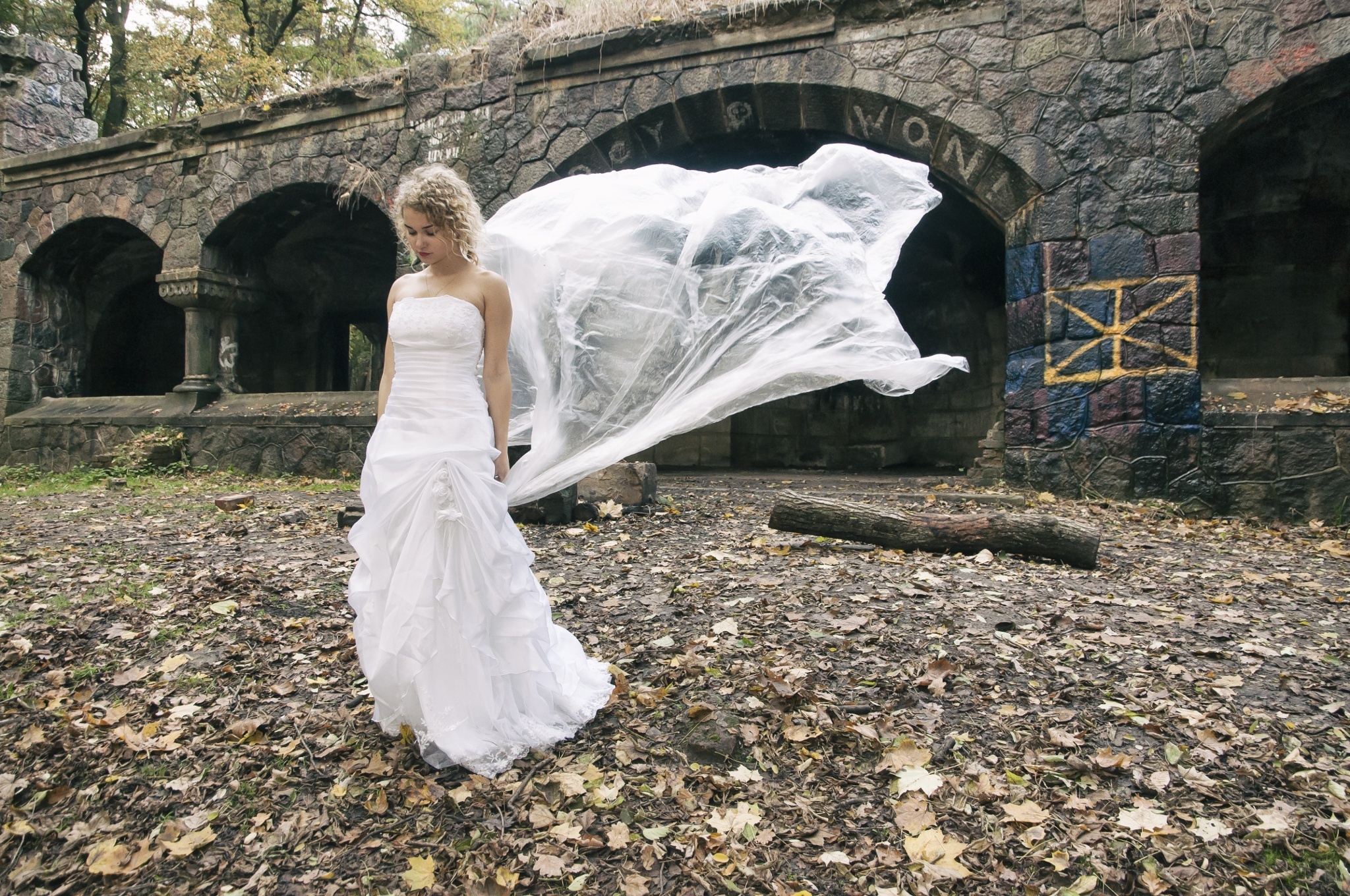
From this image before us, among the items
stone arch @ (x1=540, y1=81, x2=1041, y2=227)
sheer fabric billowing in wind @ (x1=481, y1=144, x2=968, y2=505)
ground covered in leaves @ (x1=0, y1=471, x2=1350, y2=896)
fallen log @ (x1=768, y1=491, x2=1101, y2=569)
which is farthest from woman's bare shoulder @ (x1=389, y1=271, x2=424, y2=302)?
stone arch @ (x1=540, y1=81, x2=1041, y2=227)

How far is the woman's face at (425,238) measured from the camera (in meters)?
2.02

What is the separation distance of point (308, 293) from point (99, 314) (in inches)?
113

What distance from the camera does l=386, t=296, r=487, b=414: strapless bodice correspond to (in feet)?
6.86

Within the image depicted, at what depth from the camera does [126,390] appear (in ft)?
41.6

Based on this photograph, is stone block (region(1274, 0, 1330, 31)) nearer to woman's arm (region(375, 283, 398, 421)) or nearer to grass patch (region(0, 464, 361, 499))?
woman's arm (region(375, 283, 398, 421))

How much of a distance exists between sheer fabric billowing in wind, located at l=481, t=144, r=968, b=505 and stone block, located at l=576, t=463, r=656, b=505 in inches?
114

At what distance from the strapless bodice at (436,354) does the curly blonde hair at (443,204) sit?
0.53ft

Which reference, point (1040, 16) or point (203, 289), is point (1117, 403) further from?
point (203, 289)

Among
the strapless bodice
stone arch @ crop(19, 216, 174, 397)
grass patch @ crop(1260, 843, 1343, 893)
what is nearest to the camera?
grass patch @ crop(1260, 843, 1343, 893)

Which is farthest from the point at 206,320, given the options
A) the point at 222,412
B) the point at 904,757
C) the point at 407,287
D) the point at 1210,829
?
the point at 1210,829

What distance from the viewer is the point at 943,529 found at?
4289mm

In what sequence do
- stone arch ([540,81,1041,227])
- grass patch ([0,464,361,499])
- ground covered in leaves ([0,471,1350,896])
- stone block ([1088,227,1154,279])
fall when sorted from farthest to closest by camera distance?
1. grass patch ([0,464,361,499])
2. stone arch ([540,81,1041,227])
3. stone block ([1088,227,1154,279])
4. ground covered in leaves ([0,471,1350,896])

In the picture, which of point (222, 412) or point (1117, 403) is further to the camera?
point (222, 412)

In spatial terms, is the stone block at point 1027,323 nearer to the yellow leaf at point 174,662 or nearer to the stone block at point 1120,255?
the stone block at point 1120,255
